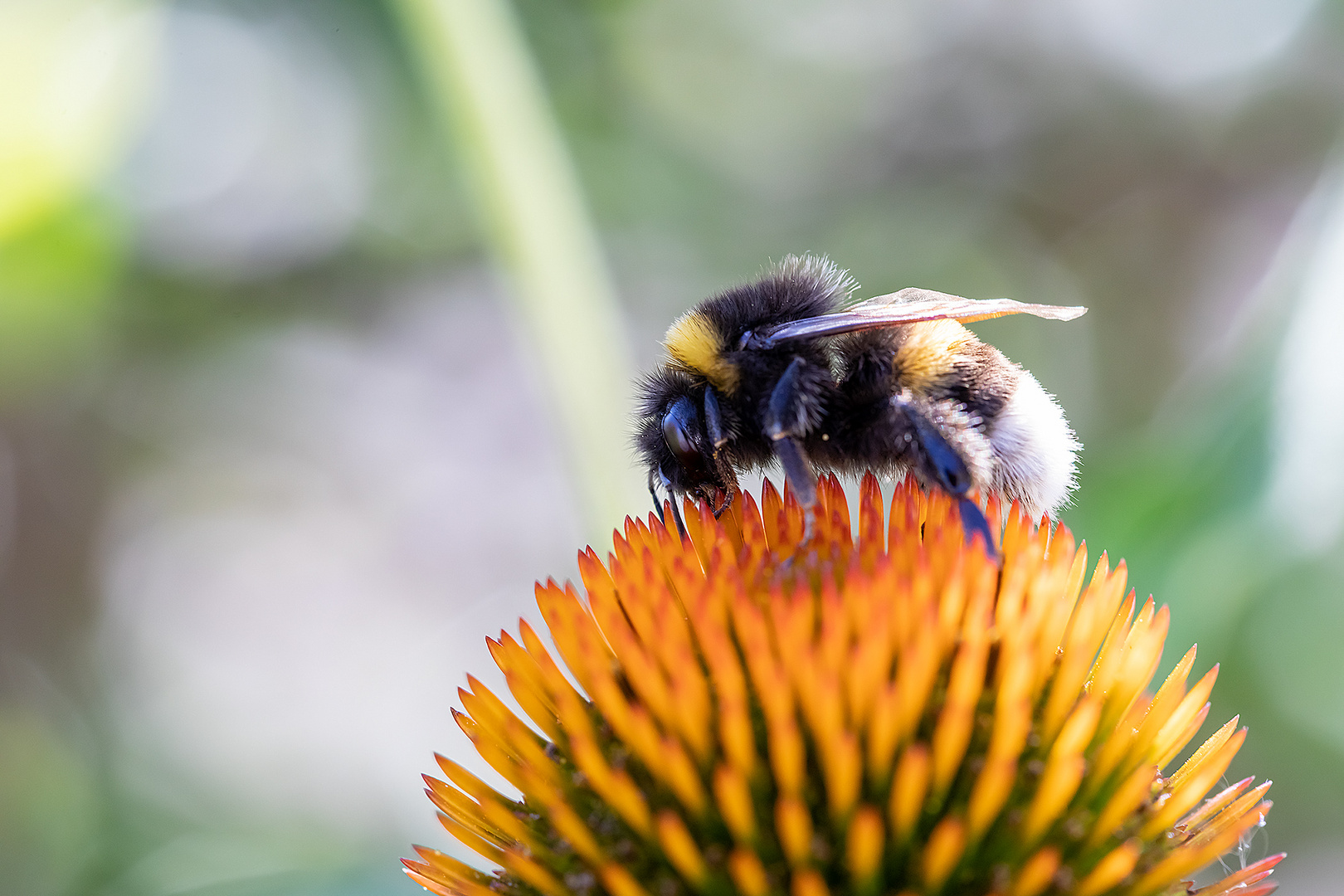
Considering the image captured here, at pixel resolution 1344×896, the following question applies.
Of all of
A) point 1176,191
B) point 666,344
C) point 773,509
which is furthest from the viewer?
point 1176,191

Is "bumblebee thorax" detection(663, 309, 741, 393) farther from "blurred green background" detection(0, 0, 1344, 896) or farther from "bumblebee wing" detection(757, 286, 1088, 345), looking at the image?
"blurred green background" detection(0, 0, 1344, 896)

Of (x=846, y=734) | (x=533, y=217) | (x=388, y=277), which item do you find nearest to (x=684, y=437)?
(x=846, y=734)

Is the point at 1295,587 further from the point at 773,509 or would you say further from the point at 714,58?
the point at 714,58

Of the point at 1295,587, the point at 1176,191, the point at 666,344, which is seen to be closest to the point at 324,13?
the point at 1176,191

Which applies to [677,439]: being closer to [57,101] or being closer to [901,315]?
[901,315]

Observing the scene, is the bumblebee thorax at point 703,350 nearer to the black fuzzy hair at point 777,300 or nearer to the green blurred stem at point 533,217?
the black fuzzy hair at point 777,300

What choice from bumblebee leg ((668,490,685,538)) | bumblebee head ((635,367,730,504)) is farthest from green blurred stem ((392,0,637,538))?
bumblebee leg ((668,490,685,538))
